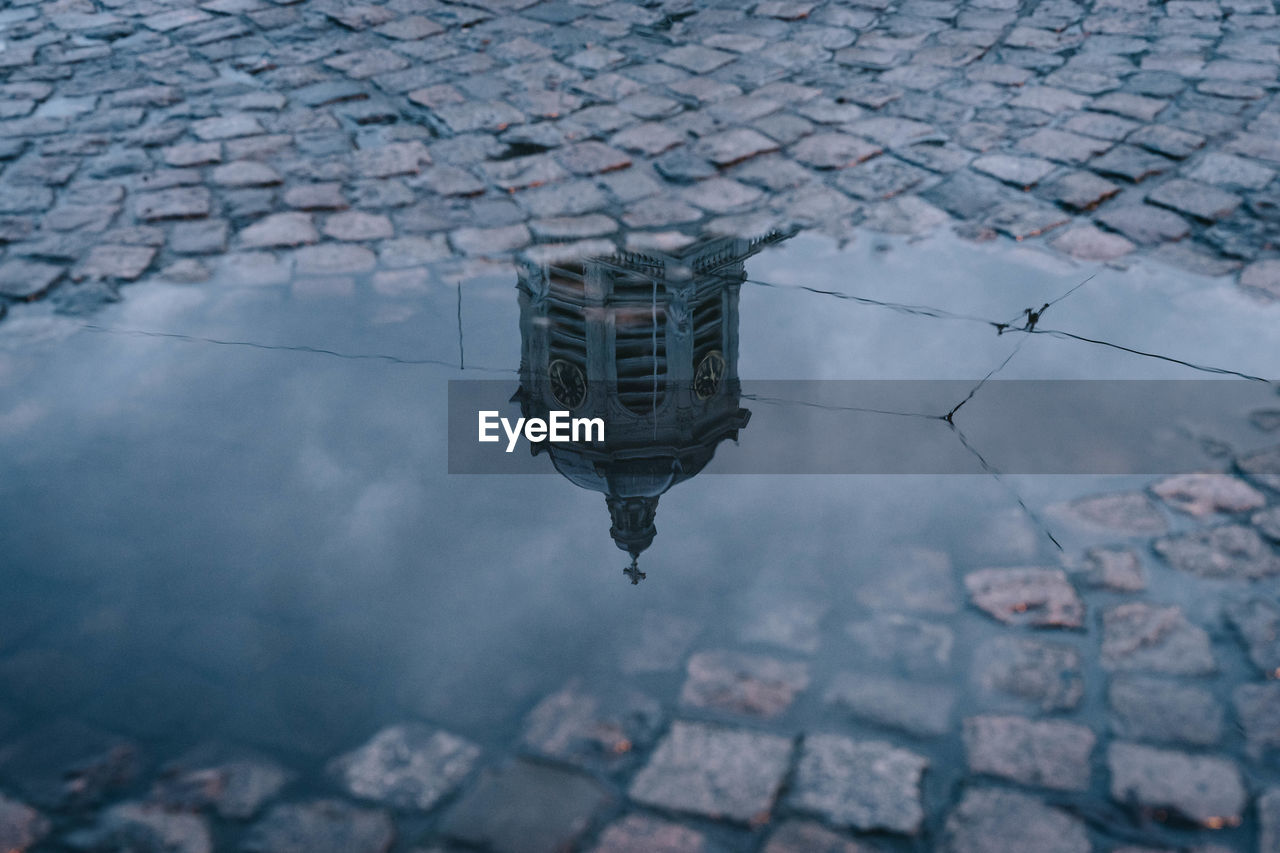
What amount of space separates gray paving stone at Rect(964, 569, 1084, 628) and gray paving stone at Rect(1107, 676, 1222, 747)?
0.29 meters

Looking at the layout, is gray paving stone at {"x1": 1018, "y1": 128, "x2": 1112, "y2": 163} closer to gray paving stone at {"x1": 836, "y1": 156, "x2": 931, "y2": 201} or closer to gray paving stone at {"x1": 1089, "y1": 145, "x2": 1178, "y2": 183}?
gray paving stone at {"x1": 1089, "y1": 145, "x2": 1178, "y2": 183}

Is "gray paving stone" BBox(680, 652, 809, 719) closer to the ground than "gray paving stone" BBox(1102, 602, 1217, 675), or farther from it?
closer to the ground

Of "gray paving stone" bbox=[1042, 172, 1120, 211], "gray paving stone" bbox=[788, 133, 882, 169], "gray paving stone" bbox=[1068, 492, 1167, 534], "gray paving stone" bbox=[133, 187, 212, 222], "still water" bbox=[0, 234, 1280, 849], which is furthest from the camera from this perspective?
"gray paving stone" bbox=[788, 133, 882, 169]

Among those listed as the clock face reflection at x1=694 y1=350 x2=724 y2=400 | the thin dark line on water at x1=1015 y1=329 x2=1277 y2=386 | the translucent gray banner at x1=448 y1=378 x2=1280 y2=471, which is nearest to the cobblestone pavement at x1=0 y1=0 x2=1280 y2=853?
the translucent gray banner at x1=448 y1=378 x2=1280 y2=471

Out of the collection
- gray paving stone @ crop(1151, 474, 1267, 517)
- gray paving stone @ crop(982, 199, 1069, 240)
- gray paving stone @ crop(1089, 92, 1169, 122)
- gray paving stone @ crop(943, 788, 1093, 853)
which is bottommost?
gray paving stone @ crop(943, 788, 1093, 853)

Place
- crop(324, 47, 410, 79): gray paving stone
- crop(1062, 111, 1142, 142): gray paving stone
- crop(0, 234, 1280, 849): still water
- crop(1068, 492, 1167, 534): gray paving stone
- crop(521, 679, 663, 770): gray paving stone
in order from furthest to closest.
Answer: crop(324, 47, 410, 79): gray paving stone < crop(1062, 111, 1142, 142): gray paving stone < crop(1068, 492, 1167, 534): gray paving stone < crop(0, 234, 1280, 849): still water < crop(521, 679, 663, 770): gray paving stone

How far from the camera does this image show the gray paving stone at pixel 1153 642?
10.0 ft

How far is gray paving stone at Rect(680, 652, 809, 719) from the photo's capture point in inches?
119

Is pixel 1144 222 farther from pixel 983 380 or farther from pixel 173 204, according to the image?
pixel 173 204

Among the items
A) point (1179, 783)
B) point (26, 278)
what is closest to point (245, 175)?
point (26, 278)

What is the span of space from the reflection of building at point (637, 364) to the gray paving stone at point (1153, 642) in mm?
1521

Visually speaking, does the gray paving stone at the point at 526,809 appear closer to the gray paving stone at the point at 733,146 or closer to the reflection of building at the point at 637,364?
the reflection of building at the point at 637,364

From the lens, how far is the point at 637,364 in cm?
461

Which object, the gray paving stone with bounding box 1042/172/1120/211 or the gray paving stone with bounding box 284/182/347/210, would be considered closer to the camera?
the gray paving stone with bounding box 1042/172/1120/211
